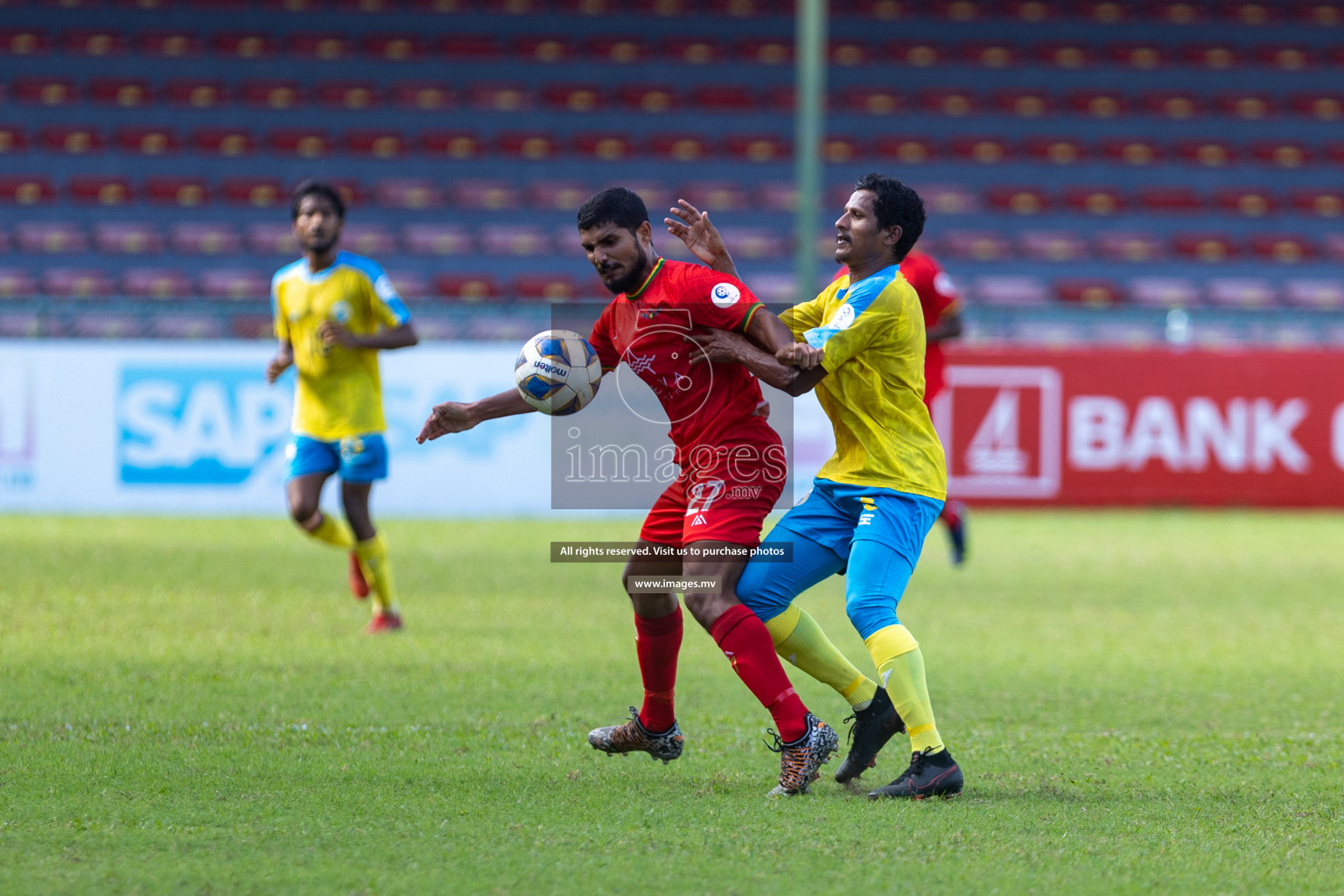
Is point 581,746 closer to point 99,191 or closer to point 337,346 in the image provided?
point 337,346

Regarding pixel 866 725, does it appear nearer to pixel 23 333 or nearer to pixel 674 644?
pixel 674 644

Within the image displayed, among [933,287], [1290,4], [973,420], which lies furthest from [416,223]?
[1290,4]

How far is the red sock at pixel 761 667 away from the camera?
169 inches

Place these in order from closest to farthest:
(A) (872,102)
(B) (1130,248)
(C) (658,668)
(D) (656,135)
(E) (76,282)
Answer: (C) (658,668) < (E) (76,282) < (B) (1130,248) < (D) (656,135) < (A) (872,102)

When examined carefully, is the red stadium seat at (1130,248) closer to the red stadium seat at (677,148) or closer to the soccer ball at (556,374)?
the red stadium seat at (677,148)

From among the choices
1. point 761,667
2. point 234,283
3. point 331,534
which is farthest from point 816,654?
point 234,283

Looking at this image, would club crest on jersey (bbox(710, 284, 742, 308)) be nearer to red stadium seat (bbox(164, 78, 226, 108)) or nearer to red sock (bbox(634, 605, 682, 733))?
red sock (bbox(634, 605, 682, 733))

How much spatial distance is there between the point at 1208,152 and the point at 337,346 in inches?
747

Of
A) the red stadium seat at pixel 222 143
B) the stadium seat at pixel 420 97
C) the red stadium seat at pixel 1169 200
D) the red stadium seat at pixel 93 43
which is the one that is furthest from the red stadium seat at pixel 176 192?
the red stadium seat at pixel 1169 200

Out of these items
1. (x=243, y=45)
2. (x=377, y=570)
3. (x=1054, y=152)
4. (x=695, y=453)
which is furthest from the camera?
(x=1054, y=152)

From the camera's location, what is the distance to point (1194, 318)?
49.4 ft

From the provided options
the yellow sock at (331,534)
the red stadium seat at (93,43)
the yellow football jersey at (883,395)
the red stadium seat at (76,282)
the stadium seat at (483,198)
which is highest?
the red stadium seat at (93,43)

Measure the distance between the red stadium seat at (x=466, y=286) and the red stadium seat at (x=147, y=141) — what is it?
16.1 feet

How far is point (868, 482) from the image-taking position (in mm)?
4410
